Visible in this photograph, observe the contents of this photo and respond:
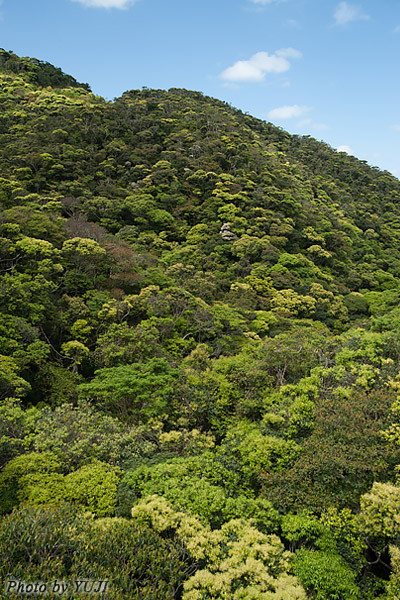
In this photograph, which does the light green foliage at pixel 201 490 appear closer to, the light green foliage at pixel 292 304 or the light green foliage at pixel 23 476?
the light green foliage at pixel 23 476

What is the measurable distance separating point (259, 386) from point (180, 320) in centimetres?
826

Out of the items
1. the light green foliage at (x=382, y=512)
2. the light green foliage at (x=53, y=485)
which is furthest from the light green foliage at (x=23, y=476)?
the light green foliage at (x=382, y=512)

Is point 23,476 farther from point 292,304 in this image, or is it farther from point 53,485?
point 292,304

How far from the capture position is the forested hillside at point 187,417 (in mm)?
6730

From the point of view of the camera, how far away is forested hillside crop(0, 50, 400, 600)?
22.1 ft

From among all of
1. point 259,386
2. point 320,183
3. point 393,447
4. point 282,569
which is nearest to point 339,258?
point 320,183

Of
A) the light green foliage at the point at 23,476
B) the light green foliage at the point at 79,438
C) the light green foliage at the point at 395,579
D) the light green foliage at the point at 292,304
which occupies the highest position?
the light green foliage at the point at 292,304

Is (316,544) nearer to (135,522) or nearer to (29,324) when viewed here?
(135,522)

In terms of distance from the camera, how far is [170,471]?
30.3 ft

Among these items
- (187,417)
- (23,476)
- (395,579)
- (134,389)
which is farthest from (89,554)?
(187,417)

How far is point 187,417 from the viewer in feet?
43.0

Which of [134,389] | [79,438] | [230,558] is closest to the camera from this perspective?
[230,558]

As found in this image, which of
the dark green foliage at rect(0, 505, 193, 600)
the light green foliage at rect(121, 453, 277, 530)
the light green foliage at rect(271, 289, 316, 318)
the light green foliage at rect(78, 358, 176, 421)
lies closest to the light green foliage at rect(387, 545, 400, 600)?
the light green foliage at rect(121, 453, 277, 530)

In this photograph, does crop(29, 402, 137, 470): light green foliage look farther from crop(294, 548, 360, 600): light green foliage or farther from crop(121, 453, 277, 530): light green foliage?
crop(294, 548, 360, 600): light green foliage
